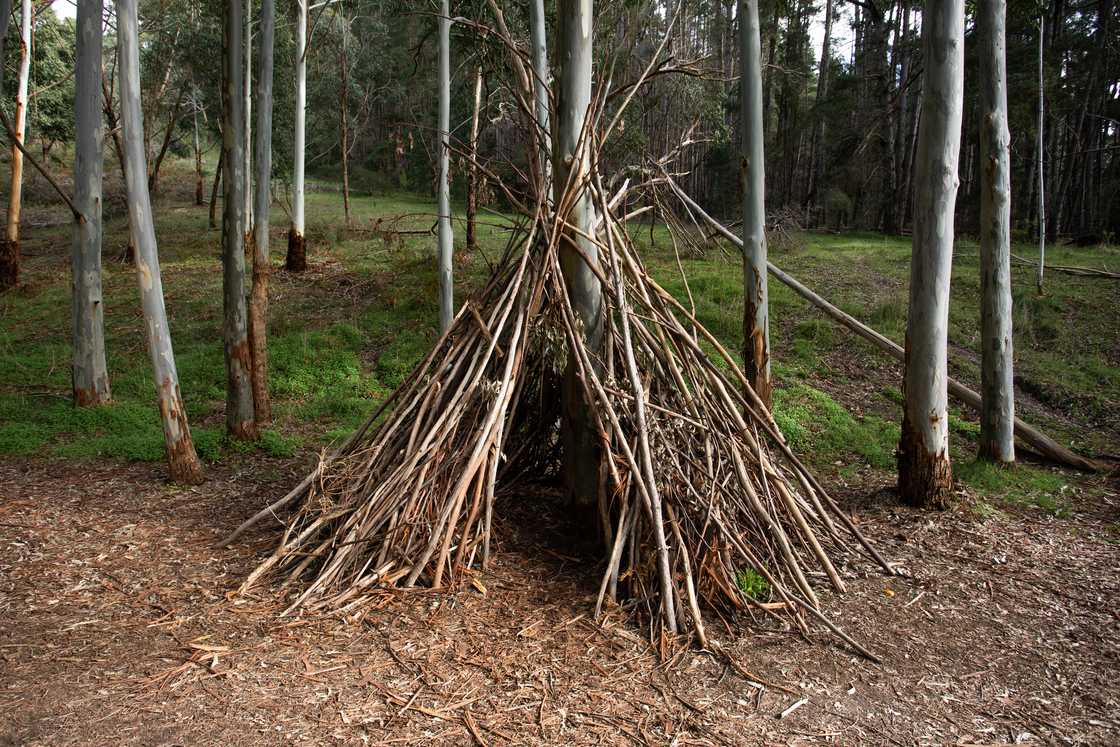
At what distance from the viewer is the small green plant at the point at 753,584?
13.5 feet

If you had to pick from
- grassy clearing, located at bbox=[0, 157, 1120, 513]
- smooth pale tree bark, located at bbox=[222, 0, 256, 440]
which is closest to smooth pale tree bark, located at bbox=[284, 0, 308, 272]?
grassy clearing, located at bbox=[0, 157, 1120, 513]

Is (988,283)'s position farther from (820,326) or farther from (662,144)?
(662,144)

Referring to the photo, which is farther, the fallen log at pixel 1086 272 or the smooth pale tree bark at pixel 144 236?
the fallen log at pixel 1086 272

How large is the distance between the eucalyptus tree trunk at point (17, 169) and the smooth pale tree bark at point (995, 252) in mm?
11912

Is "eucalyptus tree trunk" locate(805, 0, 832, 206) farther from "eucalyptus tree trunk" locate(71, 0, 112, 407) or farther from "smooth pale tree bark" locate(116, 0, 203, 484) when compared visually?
"smooth pale tree bark" locate(116, 0, 203, 484)

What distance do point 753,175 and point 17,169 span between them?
1218 centimetres

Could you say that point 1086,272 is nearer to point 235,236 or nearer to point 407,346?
point 407,346

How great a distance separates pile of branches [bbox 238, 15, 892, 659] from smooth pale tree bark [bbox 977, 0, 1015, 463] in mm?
2553

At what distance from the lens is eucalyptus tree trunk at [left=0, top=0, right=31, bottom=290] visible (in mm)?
12516

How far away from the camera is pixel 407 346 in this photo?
1098 centimetres

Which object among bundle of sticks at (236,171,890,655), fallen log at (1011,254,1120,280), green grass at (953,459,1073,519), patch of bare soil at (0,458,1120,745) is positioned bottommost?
patch of bare soil at (0,458,1120,745)

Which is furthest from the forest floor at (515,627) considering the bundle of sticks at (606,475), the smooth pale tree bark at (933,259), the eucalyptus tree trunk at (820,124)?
the eucalyptus tree trunk at (820,124)

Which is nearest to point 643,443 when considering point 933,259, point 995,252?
point 933,259

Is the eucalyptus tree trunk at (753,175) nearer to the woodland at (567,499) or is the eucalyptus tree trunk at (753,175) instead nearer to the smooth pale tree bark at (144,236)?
the woodland at (567,499)
